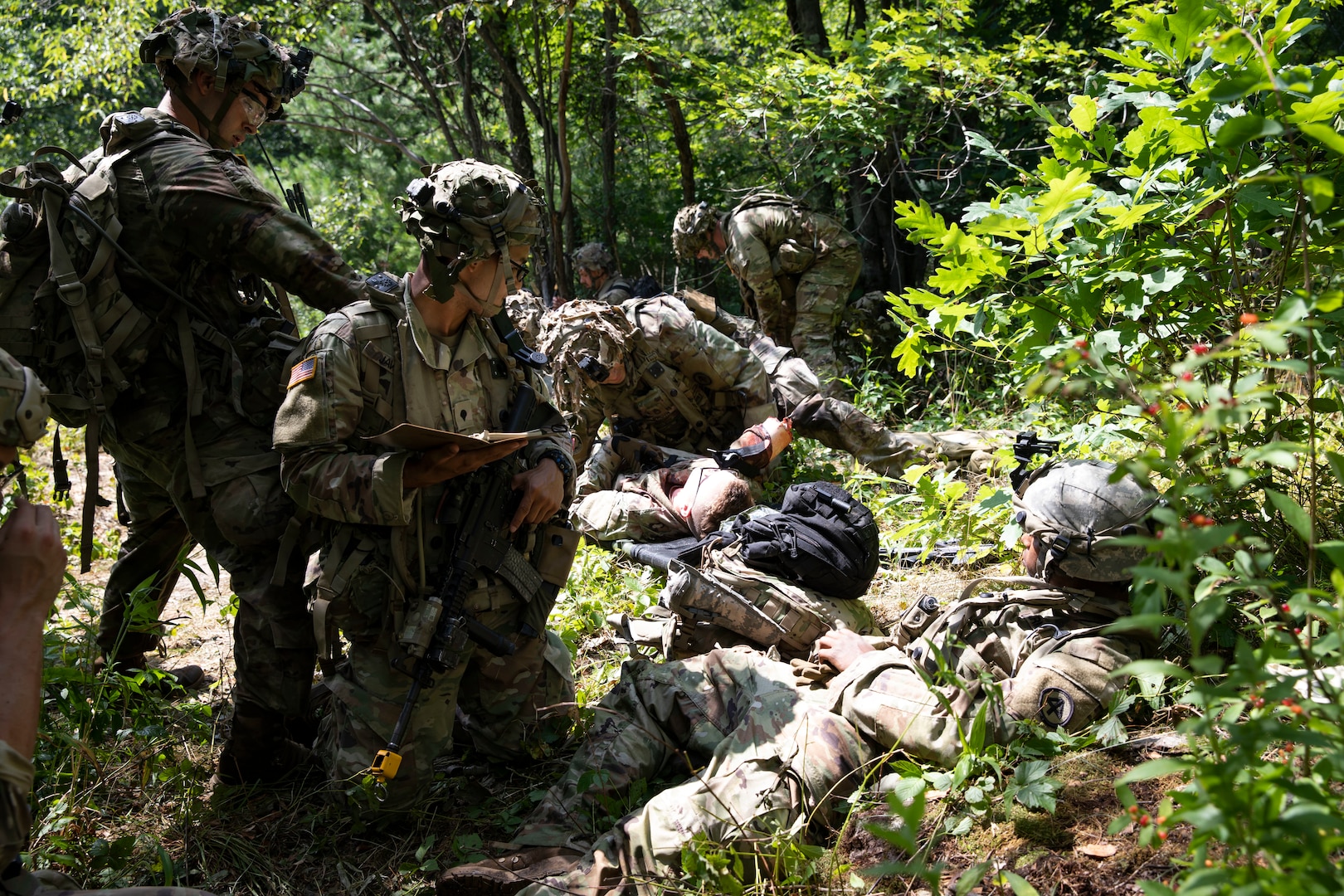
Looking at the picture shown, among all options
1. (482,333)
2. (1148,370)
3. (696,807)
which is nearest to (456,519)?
(482,333)

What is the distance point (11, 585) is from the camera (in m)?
1.95

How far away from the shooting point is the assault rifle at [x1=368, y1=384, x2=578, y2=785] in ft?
9.99

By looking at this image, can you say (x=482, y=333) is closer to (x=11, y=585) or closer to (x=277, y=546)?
(x=277, y=546)

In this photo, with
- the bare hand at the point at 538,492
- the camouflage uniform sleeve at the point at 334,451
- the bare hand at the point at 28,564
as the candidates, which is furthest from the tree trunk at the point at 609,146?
the bare hand at the point at 28,564

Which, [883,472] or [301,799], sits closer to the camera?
[301,799]

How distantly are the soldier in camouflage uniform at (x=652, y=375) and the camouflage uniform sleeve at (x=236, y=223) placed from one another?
6.57 feet

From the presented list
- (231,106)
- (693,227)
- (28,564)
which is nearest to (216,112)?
(231,106)

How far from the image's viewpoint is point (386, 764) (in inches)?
113

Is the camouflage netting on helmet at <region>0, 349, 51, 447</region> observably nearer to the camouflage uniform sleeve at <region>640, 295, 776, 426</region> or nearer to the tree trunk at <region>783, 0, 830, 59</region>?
the camouflage uniform sleeve at <region>640, 295, 776, 426</region>

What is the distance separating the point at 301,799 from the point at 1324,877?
9.60ft

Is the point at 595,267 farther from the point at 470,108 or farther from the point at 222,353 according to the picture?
the point at 222,353

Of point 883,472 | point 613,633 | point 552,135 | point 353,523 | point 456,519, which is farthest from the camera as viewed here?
point 552,135

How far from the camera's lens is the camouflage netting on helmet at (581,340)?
5215 millimetres

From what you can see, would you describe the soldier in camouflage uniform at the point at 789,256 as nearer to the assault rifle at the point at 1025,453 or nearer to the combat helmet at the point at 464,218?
the assault rifle at the point at 1025,453
